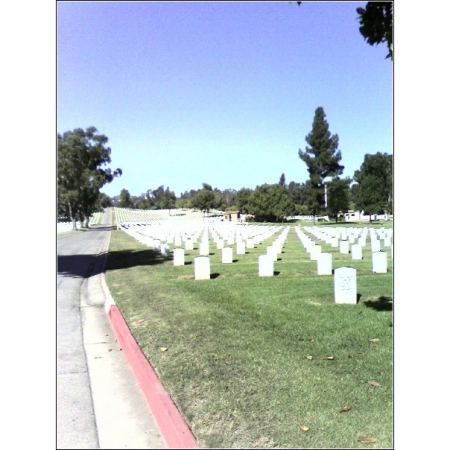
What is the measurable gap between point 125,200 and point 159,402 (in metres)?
2.11

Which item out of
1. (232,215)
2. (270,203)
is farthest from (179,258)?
(270,203)

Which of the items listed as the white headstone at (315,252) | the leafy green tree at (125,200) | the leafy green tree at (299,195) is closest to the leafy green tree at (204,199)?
the leafy green tree at (125,200)

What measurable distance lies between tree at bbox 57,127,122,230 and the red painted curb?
170cm

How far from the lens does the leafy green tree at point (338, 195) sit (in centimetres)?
484

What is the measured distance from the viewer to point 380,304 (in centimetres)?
754

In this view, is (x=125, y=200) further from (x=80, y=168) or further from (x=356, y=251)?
(x=356, y=251)

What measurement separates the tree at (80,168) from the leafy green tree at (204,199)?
1.04 m

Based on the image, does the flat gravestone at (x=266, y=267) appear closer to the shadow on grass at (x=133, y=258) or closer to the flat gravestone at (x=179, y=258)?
the flat gravestone at (x=179, y=258)

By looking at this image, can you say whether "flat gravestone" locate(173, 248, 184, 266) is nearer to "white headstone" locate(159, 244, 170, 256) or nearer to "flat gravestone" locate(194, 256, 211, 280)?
"flat gravestone" locate(194, 256, 211, 280)

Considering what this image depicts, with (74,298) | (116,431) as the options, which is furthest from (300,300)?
(116,431)

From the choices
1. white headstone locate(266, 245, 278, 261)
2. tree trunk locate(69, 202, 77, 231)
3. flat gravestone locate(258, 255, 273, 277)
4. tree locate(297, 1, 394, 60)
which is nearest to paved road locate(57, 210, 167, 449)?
tree trunk locate(69, 202, 77, 231)

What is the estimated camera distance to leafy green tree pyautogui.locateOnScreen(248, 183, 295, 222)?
17.0ft
